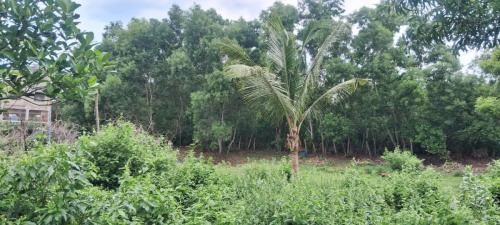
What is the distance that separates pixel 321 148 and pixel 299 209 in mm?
15352

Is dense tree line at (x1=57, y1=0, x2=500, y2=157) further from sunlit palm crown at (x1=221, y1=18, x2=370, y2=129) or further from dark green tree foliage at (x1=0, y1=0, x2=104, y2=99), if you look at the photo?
dark green tree foliage at (x1=0, y1=0, x2=104, y2=99)

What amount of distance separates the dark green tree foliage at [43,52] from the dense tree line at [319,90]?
1108 cm

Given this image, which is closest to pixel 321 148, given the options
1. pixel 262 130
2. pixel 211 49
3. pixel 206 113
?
pixel 262 130

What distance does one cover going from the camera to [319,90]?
1576 cm

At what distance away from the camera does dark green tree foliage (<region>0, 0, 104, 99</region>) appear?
1518 millimetres

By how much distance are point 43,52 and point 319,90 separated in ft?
48.0

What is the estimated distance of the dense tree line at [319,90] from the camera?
48.4ft

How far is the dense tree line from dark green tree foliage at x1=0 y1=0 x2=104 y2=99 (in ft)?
36.4

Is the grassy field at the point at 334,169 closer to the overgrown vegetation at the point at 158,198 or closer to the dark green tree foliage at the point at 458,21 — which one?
the overgrown vegetation at the point at 158,198

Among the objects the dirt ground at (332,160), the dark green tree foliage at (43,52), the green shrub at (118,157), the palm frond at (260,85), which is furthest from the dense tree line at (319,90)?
the dark green tree foliage at (43,52)

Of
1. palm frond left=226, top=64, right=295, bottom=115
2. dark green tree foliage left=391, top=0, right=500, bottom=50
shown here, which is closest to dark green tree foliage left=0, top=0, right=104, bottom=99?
dark green tree foliage left=391, top=0, right=500, bottom=50

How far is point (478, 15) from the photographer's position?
2.01m

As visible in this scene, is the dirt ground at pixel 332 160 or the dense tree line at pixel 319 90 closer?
the dirt ground at pixel 332 160

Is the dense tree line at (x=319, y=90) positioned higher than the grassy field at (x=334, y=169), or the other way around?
the dense tree line at (x=319, y=90)
